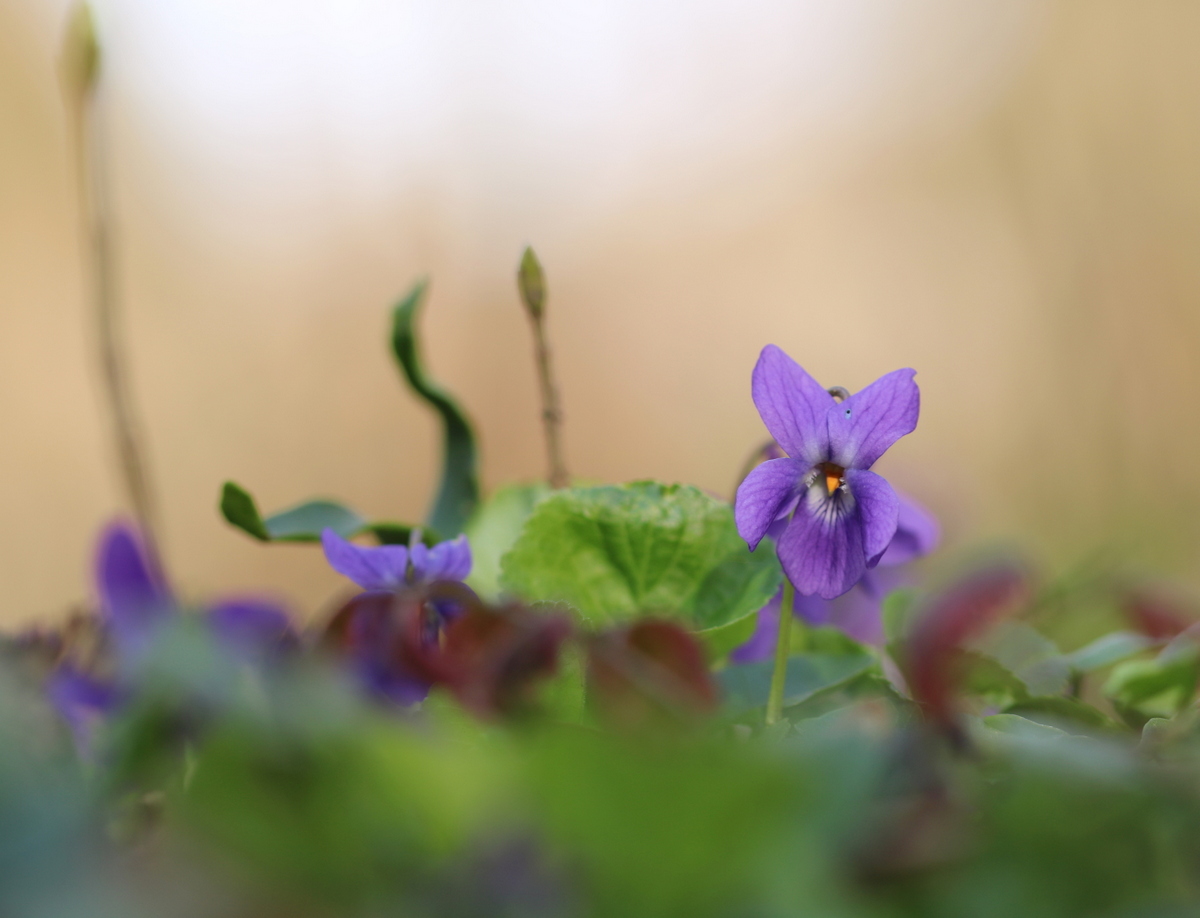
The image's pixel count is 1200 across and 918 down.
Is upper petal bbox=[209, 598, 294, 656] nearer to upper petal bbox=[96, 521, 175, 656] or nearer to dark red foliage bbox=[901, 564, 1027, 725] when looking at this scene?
upper petal bbox=[96, 521, 175, 656]

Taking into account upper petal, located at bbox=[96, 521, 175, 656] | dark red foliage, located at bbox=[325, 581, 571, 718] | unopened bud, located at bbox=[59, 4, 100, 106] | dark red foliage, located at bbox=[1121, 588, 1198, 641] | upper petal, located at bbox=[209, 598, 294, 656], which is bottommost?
upper petal, located at bbox=[209, 598, 294, 656]

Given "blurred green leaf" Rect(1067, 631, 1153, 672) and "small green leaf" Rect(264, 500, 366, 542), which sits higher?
"small green leaf" Rect(264, 500, 366, 542)

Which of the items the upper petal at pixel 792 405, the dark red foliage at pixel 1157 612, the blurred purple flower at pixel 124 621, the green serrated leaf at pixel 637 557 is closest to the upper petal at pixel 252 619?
the blurred purple flower at pixel 124 621

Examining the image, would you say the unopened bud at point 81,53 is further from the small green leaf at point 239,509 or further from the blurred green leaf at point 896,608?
the blurred green leaf at point 896,608

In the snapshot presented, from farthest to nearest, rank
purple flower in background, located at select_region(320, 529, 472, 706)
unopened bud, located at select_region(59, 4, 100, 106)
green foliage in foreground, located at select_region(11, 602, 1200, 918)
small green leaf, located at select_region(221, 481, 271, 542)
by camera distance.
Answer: unopened bud, located at select_region(59, 4, 100, 106) < small green leaf, located at select_region(221, 481, 271, 542) < purple flower in background, located at select_region(320, 529, 472, 706) < green foliage in foreground, located at select_region(11, 602, 1200, 918)

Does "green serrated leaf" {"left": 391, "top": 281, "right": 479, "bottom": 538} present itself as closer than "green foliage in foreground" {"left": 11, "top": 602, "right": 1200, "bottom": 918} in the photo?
No

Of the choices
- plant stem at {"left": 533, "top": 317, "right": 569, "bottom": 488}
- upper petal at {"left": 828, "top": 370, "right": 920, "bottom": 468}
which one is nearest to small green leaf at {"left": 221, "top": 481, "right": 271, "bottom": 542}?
plant stem at {"left": 533, "top": 317, "right": 569, "bottom": 488}

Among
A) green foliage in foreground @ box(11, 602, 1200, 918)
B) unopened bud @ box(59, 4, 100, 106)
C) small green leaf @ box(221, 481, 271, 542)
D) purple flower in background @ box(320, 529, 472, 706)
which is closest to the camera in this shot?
green foliage in foreground @ box(11, 602, 1200, 918)
